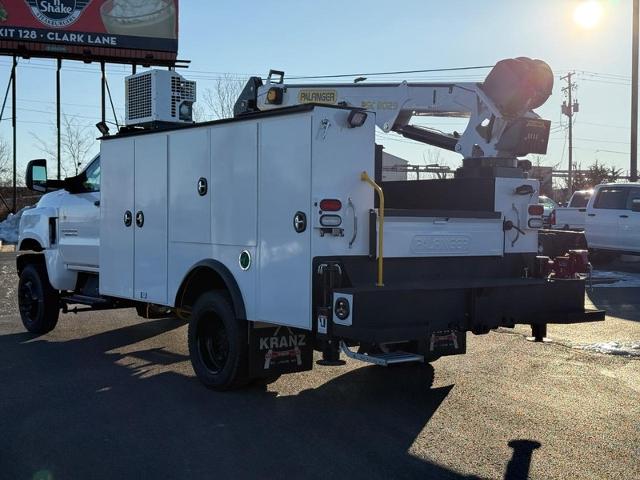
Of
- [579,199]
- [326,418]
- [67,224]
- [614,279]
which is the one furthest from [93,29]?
[326,418]

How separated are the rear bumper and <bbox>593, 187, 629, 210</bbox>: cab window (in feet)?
40.1

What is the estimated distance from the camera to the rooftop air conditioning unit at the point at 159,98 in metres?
7.60

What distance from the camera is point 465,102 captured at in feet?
28.5

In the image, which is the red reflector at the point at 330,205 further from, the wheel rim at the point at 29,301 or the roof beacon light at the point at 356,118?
the wheel rim at the point at 29,301

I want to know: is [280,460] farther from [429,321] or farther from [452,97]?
[452,97]

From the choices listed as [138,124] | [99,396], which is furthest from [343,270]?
[138,124]

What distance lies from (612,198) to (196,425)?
Result: 49.0 ft

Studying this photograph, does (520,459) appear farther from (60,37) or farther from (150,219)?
(60,37)

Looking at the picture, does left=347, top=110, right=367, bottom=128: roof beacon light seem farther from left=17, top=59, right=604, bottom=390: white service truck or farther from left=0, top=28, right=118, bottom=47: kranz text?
left=0, top=28, right=118, bottom=47: kranz text

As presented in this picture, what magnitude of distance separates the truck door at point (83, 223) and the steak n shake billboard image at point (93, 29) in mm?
24796

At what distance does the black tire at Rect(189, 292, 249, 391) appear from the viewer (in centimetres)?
609

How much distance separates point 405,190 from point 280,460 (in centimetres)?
344

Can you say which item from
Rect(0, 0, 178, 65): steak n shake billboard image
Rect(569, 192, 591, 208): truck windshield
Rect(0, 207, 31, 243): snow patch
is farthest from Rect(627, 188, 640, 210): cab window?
Rect(0, 207, 31, 243): snow patch

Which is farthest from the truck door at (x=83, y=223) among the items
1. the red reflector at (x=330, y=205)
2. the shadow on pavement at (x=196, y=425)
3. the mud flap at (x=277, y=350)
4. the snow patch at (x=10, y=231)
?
the snow patch at (x=10, y=231)
